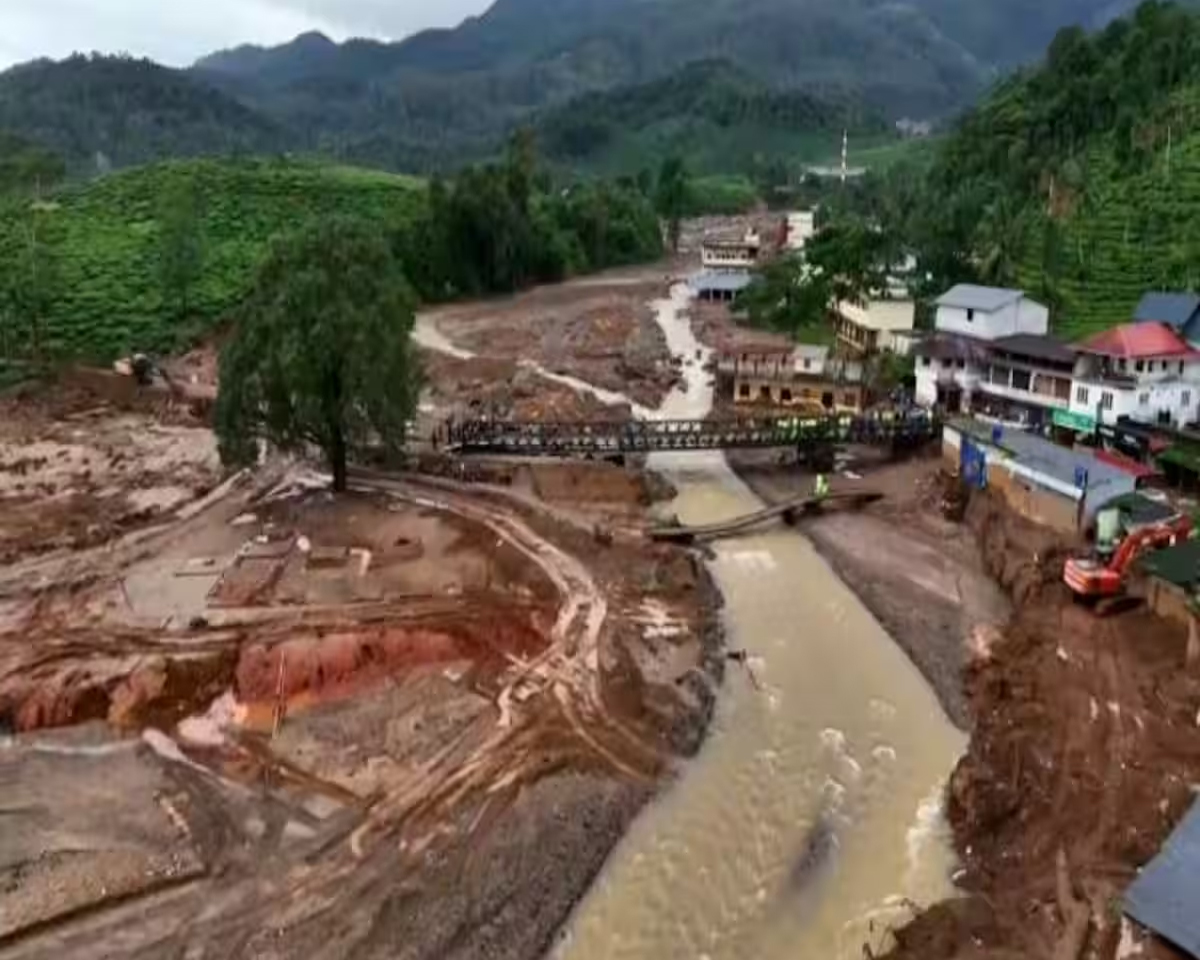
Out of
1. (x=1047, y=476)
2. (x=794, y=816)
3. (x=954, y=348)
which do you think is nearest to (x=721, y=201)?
(x=954, y=348)

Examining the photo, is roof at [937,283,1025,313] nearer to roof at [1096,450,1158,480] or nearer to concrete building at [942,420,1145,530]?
concrete building at [942,420,1145,530]

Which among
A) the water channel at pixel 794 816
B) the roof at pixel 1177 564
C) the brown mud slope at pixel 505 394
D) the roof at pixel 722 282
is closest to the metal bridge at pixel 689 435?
the brown mud slope at pixel 505 394

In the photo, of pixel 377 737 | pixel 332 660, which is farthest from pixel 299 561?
pixel 377 737

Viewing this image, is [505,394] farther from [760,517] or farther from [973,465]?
[973,465]

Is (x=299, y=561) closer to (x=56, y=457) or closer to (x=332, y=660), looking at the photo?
(x=332, y=660)

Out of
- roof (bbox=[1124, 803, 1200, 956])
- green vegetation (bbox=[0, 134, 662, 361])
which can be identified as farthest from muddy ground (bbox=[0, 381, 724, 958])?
green vegetation (bbox=[0, 134, 662, 361])
